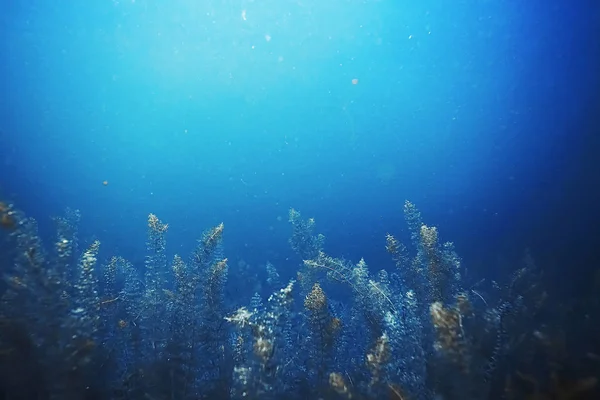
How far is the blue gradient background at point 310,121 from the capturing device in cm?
1675

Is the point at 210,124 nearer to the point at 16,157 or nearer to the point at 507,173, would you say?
the point at 16,157

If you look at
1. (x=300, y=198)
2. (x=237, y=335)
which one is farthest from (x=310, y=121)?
(x=237, y=335)

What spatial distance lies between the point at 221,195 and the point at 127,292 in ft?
106

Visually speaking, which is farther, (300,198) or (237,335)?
(300,198)

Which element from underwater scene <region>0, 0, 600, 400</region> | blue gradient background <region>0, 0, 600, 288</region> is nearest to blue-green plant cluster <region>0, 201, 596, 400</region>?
underwater scene <region>0, 0, 600, 400</region>

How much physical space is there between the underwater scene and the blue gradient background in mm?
171

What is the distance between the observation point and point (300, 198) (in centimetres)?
3534

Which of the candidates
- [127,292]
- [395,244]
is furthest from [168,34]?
[395,244]

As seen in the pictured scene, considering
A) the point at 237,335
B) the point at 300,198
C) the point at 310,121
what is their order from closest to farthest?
the point at 237,335
the point at 310,121
the point at 300,198

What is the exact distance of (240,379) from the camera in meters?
3.07

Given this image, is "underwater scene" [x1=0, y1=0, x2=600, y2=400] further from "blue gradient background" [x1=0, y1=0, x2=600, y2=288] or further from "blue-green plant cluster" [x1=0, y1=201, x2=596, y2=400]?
"blue gradient background" [x1=0, y1=0, x2=600, y2=288]

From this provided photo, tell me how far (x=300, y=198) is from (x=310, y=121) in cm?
935

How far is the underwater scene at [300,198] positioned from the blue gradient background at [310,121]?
171 millimetres

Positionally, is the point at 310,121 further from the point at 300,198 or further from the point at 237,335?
the point at 237,335
